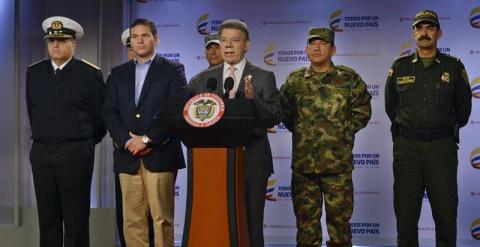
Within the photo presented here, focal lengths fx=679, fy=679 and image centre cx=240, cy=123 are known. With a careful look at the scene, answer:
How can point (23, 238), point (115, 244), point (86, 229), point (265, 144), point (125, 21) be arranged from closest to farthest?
point (265, 144) → point (86, 229) → point (23, 238) → point (115, 244) → point (125, 21)

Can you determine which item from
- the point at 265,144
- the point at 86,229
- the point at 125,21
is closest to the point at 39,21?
the point at 125,21

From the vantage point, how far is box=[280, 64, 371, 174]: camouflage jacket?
4.41 metres

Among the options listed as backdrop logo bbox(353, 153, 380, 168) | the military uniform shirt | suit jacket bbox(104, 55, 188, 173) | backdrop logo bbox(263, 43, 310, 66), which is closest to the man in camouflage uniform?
the military uniform shirt

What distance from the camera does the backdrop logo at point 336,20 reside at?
6160 millimetres

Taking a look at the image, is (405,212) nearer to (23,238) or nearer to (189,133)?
(189,133)

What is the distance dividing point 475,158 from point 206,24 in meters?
2.70

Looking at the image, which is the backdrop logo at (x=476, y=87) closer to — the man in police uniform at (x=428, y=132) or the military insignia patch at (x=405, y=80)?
the man in police uniform at (x=428, y=132)

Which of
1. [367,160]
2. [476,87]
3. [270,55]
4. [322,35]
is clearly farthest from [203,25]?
[476,87]

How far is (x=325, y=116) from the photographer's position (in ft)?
14.6

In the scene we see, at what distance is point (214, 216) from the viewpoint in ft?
10.4

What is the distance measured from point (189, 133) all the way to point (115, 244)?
295 cm

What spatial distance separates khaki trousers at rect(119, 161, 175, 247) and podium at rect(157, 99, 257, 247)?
2.50 ft

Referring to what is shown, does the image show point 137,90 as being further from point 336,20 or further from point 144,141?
point 336,20

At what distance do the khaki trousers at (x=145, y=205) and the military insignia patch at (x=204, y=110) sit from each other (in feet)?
3.11
